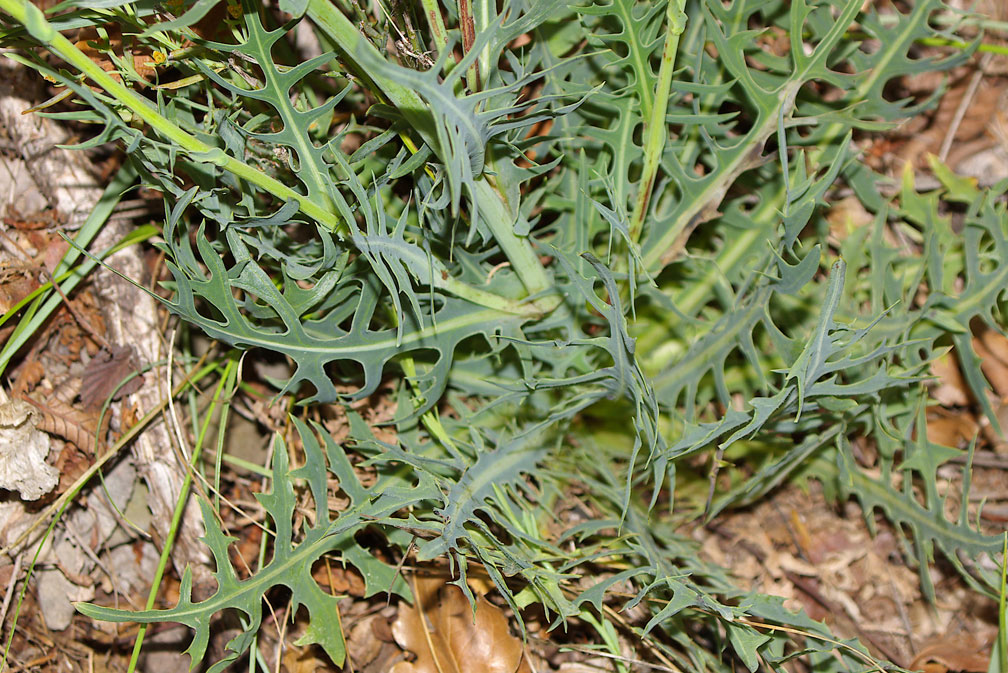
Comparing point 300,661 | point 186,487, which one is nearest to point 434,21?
point 186,487

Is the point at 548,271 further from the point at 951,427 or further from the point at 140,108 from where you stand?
the point at 951,427

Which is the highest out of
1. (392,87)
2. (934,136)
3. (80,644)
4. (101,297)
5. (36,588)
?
(392,87)

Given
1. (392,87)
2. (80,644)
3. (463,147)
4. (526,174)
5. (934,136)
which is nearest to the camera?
(463,147)

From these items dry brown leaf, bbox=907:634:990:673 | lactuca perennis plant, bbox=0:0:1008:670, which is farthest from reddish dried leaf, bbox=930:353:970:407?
dry brown leaf, bbox=907:634:990:673

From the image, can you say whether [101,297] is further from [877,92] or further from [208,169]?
[877,92]

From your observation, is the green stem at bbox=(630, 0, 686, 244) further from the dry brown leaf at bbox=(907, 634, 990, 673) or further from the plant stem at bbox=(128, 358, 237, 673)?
the dry brown leaf at bbox=(907, 634, 990, 673)

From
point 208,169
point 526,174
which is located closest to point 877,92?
point 526,174
